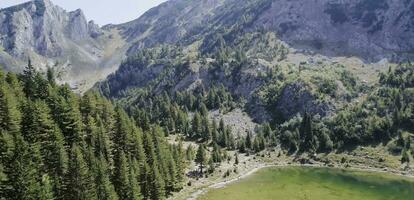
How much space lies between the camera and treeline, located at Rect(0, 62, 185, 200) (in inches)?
3735

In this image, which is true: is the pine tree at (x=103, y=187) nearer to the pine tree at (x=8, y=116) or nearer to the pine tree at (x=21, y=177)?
the pine tree at (x=21, y=177)

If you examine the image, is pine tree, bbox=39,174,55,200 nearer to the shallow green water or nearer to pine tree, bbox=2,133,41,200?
pine tree, bbox=2,133,41,200

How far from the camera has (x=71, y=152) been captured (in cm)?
10875

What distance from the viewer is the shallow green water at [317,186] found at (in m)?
149

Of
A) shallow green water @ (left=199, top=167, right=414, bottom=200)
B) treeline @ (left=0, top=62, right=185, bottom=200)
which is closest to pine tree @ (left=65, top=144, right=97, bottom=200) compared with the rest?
treeline @ (left=0, top=62, right=185, bottom=200)

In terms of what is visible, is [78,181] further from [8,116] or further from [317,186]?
[317,186]

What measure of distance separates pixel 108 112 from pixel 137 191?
44577mm

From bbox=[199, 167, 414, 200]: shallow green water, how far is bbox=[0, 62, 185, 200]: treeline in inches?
937

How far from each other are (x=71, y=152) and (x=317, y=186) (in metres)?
91.5

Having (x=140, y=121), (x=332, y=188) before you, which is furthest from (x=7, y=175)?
(x=332, y=188)

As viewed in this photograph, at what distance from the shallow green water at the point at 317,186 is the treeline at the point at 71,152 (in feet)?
78.1

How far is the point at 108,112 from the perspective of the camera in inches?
6043

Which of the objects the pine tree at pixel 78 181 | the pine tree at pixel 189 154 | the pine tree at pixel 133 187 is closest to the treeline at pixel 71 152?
the pine tree at pixel 78 181

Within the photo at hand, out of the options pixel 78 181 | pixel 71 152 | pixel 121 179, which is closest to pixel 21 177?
pixel 78 181
